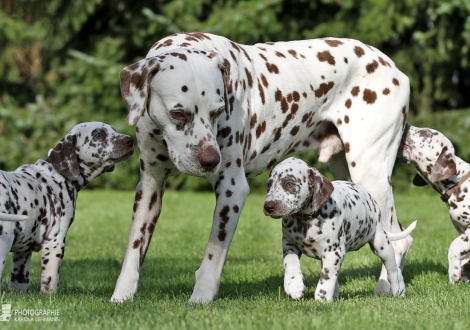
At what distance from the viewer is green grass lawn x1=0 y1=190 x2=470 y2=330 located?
4504mm

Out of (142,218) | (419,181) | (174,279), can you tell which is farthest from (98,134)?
(419,181)

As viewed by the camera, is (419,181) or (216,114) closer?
(216,114)

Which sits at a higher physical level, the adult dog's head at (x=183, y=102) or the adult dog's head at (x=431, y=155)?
the adult dog's head at (x=183, y=102)

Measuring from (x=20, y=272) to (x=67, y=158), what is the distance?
1.01 meters

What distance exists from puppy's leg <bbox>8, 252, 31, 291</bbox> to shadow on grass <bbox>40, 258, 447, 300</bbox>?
34 centimetres

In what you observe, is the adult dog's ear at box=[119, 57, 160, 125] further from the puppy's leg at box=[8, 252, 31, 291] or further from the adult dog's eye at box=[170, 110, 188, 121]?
the puppy's leg at box=[8, 252, 31, 291]

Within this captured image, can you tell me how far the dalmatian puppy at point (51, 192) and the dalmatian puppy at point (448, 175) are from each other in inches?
113

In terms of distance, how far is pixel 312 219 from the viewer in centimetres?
565

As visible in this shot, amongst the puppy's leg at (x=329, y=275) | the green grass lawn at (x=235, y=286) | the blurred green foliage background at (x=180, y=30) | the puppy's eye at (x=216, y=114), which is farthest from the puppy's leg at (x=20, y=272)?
the blurred green foliage background at (x=180, y=30)

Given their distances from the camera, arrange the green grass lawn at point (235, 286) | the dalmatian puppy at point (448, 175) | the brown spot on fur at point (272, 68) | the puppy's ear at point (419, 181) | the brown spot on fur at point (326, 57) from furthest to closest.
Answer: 1. the puppy's ear at point (419, 181)
2. the dalmatian puppy at point (448, 175)
3. the brown spot on fur at point (326, 57)
4. the brown spot on fur at point (272, 68)
5. the green grass lawn at point (235, 286)

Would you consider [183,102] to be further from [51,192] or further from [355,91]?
[355,91]

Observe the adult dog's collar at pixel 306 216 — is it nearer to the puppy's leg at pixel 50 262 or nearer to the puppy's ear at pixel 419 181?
the puppy's leg at pixel 50 262

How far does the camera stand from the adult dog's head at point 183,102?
5.14 meters

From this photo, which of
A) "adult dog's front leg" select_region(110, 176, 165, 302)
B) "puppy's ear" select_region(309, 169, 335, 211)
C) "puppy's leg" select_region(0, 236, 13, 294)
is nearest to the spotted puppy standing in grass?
"puppy's ear" select_region(309, 169, 335, 211)
